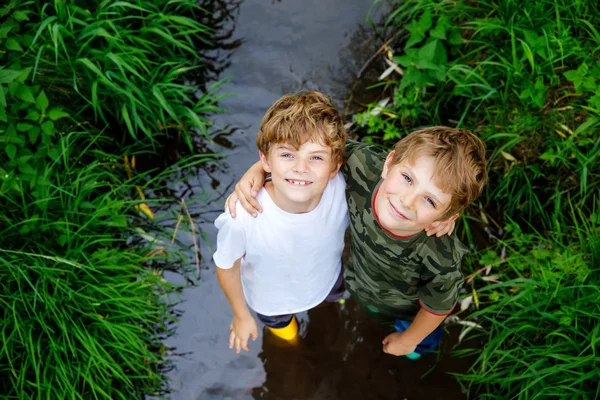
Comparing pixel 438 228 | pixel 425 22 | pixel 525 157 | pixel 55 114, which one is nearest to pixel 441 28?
pixel 425 22

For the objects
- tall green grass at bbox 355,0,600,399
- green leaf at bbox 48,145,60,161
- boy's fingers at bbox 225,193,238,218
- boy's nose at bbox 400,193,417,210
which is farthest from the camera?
green leaf at bbox 48,145,60,161

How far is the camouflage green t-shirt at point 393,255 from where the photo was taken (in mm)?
1809

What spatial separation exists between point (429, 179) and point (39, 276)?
2.10 metres

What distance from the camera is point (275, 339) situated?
2.94 m

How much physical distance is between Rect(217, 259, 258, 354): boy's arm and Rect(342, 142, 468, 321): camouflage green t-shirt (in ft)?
1.73

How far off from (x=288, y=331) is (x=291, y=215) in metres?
1.15

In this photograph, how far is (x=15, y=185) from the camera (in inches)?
101

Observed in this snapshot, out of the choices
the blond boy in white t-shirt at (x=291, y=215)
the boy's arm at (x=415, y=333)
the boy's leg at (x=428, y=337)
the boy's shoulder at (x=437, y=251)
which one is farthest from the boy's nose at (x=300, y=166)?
the boy's leg at (x=428, y=337)

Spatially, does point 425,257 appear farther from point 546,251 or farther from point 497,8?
point 497,8

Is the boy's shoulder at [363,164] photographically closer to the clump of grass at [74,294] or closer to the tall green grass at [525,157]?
the tall green grass at [525,157]

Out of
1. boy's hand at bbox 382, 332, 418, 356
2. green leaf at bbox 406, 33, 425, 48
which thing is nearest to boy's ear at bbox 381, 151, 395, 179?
boy's hand at bbox 382, 332, 418, 356

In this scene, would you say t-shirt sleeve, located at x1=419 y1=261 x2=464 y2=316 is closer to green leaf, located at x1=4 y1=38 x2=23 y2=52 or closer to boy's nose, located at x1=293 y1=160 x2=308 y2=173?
boy's nose, located at x1=293 y1=160 x2=308 y2=173

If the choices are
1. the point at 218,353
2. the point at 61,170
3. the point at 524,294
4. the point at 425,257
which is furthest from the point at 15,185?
the point at 524,294

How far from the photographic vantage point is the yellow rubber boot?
2.77 metres
